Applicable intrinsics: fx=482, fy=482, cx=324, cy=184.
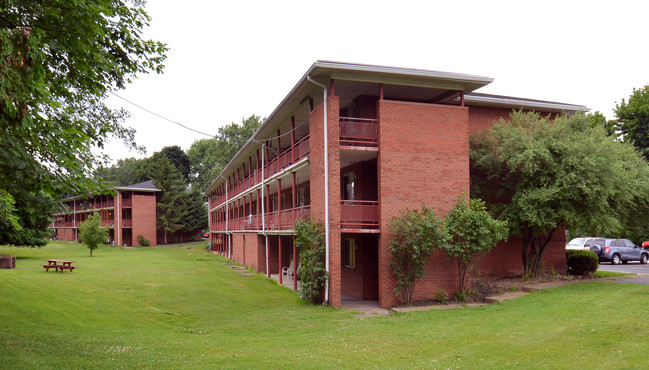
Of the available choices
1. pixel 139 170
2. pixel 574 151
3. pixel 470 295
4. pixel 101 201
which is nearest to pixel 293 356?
pixel 470 295

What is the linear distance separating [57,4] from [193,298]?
1323 centimetres

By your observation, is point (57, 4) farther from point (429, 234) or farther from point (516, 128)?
point (516, 128)

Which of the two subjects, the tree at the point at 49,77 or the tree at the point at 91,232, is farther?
the tree at the point at 91,232

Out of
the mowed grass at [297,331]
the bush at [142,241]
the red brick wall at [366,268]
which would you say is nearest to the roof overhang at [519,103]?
the red brick wall at [366,268]

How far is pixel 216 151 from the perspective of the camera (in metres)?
78.1

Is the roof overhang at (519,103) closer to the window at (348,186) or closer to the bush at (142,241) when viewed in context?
the window at (348,186)

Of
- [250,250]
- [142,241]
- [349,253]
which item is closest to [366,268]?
[349,253]

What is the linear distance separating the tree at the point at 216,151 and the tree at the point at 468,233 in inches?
1992

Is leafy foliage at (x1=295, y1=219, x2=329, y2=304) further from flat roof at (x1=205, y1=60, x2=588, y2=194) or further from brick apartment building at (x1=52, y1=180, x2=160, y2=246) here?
brick apartment building at (x1=52, y1=180, x2=160, y2=246)

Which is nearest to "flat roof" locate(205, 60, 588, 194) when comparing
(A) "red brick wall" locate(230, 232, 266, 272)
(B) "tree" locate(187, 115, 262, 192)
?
(A) "red brick wall" locate(230, 232, 266, 272)

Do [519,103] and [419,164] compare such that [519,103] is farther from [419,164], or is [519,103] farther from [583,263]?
[583,263]

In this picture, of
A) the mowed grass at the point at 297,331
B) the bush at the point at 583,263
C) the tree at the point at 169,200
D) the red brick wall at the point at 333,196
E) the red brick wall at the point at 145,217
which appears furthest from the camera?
the tree at the point at 169,200

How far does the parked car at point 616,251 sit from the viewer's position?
101 ft

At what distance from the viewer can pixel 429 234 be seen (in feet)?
51.7
